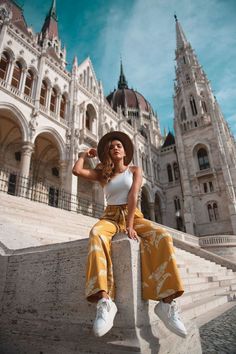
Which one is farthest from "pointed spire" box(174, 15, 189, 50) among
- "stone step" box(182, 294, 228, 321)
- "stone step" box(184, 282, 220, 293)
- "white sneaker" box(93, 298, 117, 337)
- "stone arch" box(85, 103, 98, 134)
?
"white sneaker" box(93, 298, 117, 337)

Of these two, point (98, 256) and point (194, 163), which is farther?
point (194, 163)

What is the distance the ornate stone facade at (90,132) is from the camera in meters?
15.7

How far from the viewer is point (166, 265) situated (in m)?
1.94

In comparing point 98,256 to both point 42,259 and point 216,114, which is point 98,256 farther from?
point 216,114

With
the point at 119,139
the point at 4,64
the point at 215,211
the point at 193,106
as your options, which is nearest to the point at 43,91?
the point at 4,64

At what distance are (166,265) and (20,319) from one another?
1839 mm

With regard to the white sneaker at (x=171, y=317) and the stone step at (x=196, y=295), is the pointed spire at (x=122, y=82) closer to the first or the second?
the stone step at (x=196, y=295)

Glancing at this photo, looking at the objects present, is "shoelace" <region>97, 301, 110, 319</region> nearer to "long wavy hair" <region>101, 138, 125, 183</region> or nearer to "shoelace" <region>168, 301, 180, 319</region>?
"shoelace" <region>168, 301, 180, 319</region>

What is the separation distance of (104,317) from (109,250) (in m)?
0.55

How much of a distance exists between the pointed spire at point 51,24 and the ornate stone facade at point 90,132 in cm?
22

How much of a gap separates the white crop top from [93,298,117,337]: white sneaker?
41.6 inches

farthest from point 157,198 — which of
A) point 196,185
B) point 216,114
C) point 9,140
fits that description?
point 9,140

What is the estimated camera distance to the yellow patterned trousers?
1816 millimetres

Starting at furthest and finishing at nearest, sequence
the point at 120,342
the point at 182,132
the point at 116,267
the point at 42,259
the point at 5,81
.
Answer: the point at 182,132 → the point at 5,81 → the point at 42,259 → the point at 116,267 → the point at 120,342
